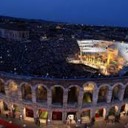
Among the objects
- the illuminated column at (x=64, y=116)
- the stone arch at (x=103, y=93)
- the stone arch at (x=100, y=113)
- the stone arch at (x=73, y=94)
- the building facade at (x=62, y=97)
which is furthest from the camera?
the stone arch at (x=100, y=113)

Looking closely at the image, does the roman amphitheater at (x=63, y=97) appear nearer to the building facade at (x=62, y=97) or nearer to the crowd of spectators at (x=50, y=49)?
the building facade at (x=62, y=97)

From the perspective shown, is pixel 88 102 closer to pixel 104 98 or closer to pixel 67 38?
pixel 104 98

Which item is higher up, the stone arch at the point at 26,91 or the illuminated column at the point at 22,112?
the stone arch at the point at 26,91

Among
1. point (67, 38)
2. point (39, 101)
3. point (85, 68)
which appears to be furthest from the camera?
point (67, 38)

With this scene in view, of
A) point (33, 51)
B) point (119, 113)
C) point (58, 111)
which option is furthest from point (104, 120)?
point (33, 51)

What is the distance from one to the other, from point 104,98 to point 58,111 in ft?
30.2

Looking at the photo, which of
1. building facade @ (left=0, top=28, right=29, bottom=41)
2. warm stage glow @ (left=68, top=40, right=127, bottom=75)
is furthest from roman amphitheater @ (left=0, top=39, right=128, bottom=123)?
building facade @ (left=0, top=28, right=29, bottom=41)

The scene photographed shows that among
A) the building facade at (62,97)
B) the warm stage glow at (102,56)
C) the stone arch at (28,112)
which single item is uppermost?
the warm stage glow at (102,56)

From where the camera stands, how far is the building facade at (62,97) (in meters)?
57.4

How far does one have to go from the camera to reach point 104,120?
62375 millimetres

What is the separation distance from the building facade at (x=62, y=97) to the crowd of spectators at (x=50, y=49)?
175 cm

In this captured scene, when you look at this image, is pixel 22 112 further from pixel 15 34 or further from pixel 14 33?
pixel 14 33

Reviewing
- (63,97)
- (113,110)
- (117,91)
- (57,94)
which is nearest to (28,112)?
(57,94)

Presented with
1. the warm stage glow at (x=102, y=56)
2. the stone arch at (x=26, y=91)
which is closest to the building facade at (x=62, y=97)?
the stone arch at (x=26, y=91)
